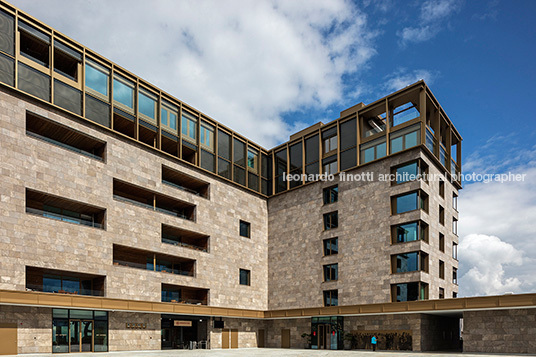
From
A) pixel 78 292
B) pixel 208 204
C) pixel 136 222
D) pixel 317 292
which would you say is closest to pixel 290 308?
pixel 317 292

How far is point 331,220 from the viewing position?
51719 mm

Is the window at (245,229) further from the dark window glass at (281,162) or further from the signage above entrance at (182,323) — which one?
the signage above entrance at (182,323)

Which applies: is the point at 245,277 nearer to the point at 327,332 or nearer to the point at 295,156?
the point at 327,332

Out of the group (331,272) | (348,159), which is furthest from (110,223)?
(348,159)

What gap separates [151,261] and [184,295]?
5.68 meters

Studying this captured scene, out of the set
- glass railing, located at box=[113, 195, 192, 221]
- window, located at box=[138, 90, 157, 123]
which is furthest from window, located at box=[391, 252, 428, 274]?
window, located at box=[138, 90, 157, 123]

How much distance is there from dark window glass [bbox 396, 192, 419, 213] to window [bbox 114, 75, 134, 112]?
28.2 m

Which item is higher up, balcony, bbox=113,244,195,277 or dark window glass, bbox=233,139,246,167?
dark window glass, bbox=233,139,246,167

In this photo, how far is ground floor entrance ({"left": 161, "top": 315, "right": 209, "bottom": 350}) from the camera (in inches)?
Answer: 1790

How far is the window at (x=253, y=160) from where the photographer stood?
5838cm

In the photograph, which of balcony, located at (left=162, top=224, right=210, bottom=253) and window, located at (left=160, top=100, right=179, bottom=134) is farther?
window, located at (left=160, top=100, right=179, bottom=134)

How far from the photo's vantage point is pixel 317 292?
5081 cm

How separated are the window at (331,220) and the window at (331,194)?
4.86 feet

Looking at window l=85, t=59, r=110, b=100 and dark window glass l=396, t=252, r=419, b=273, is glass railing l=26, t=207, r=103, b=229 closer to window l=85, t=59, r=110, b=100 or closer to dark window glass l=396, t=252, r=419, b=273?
window l=85, t=59, r=110, b=100
